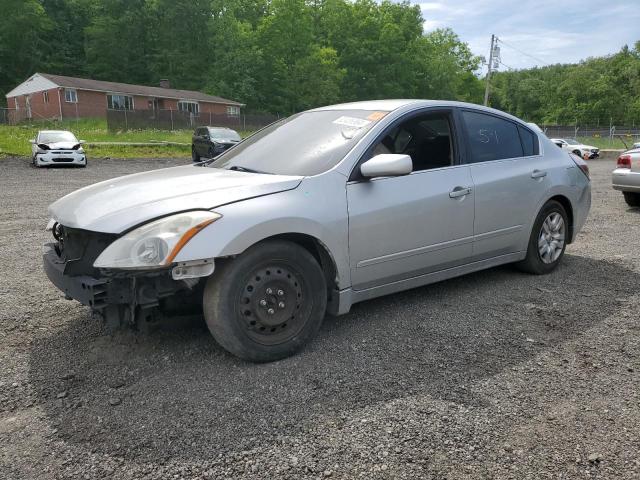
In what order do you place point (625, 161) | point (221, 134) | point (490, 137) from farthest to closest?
point (221, 134) < point (625, 161) < point (490, 137)

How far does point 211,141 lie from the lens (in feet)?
76.2

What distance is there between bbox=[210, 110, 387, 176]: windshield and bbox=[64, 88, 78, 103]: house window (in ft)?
157

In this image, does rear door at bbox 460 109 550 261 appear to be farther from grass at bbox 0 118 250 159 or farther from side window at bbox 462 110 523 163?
grass at bbox 0 118 250 159

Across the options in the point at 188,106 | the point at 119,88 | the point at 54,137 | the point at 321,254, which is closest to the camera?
the point at 321,254

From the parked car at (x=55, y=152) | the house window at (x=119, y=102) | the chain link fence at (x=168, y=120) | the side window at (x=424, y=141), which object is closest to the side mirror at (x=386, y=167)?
the side window at (x=424, y=141)

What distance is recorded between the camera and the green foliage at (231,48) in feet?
202

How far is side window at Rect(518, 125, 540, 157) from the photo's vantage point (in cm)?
497

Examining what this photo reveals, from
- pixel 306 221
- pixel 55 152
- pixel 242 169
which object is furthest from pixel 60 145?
pixel 306 221

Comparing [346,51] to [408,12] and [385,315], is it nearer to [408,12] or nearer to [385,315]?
[408,12]

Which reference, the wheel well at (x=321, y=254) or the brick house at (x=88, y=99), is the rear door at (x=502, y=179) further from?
the brick house at (x=88, y=99)

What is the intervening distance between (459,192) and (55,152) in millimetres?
18824

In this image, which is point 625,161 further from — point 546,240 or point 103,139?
point 103,139

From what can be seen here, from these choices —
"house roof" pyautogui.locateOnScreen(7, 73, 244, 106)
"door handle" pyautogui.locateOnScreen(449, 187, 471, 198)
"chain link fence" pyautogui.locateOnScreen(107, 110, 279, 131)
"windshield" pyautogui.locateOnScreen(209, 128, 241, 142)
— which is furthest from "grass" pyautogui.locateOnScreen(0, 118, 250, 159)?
"door handle" pyautogui.locateOnScreen(449, 187, 471, 198)

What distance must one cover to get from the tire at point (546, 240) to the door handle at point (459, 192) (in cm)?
113
